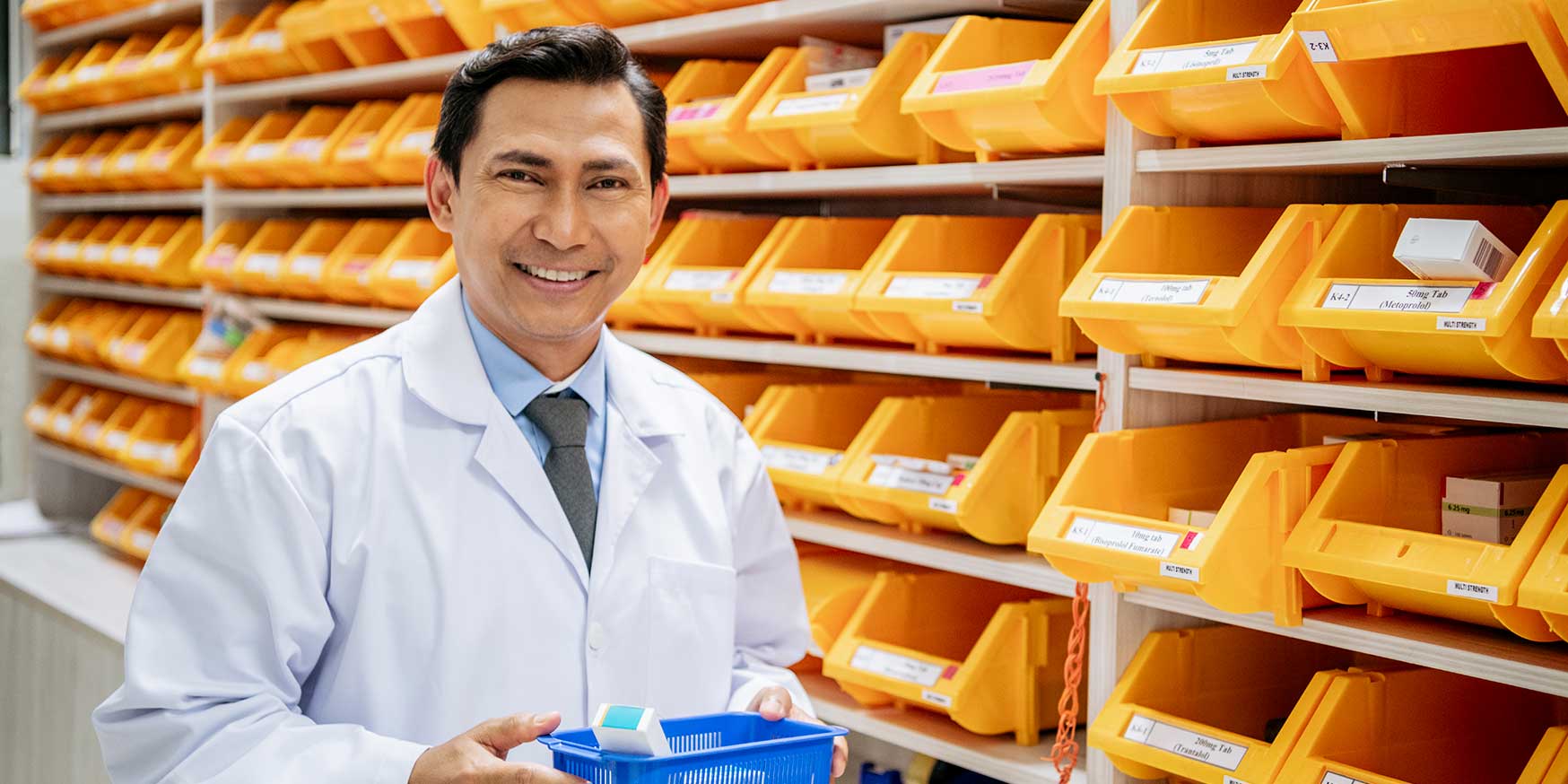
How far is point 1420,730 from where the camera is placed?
7.05 feet

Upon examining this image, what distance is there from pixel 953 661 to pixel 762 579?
0.61 meters

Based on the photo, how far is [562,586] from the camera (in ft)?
6.33

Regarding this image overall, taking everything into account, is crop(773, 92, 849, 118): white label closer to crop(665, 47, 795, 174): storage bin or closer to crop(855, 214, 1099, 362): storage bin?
crop(665, 47, 795, 174): storage bin

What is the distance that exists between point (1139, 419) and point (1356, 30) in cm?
70

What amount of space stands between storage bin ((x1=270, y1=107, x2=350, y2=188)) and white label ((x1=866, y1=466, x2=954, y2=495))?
2.15 m

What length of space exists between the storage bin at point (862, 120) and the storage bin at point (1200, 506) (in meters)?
0.75

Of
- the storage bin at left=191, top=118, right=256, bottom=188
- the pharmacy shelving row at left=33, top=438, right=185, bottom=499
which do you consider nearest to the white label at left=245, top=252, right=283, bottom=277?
the storage bin at left=191, top=118, right=256, bottom=188

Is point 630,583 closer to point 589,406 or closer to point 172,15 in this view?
point 589,406

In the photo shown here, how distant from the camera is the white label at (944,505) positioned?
8.43 ft

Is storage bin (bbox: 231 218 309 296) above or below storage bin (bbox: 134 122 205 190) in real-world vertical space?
below

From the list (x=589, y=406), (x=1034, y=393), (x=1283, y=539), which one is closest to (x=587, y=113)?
(x=589, y=406)

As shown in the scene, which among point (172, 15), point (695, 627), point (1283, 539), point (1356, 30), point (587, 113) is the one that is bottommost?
point (695, 627)

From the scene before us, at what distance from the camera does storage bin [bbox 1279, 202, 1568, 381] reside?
5.82 feet

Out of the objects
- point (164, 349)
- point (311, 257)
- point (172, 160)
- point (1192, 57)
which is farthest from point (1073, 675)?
point (172, 160)
